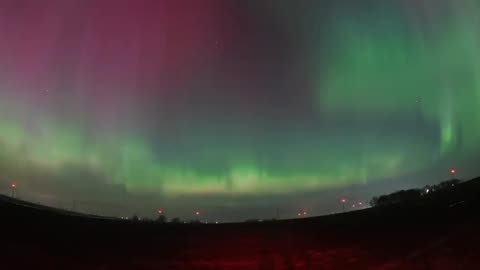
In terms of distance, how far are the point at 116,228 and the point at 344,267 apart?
1469cm

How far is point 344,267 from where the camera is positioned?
19.5 meters

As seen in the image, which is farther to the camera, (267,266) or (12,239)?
(12,239)

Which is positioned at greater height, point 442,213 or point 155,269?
point 442,213

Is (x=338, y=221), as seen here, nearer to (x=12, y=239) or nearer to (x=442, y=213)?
(x=442, y=213)

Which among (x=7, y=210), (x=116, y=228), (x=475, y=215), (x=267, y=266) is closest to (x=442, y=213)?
(x=475, y=215)

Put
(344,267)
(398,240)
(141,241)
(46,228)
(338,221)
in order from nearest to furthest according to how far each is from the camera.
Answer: (344,267), (398,240), (141,241), (46,228), (338,221)

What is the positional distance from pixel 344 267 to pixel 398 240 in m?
4.70

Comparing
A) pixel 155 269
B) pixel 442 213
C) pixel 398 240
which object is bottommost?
pixel 155 269

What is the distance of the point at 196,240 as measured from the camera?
988 inches

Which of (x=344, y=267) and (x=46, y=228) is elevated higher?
(x=46, y=228)

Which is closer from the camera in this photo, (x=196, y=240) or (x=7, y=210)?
(x=196, y=240)

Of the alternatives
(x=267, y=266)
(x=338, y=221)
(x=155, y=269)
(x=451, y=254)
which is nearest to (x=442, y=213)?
Result: (x=338, y=221)

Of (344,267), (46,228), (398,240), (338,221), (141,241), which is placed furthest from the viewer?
(338,221)

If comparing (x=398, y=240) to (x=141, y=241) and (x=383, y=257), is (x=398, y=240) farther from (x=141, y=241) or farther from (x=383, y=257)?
(x=141, y=241)
